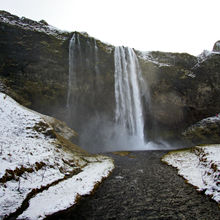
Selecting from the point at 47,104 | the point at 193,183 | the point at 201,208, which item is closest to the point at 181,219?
the point at 201,208

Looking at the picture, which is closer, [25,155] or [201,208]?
[201,208]

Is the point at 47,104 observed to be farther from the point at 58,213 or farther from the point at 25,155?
the point at 58,213

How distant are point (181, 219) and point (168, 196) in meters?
1.54

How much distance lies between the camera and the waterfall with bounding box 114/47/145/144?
93.3 ft

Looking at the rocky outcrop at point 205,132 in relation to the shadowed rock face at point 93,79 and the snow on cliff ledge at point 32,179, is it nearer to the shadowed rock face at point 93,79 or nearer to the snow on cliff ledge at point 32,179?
the shadowed rock face at point 93,79

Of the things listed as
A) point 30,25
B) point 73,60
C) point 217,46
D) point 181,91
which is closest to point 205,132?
point 181,91

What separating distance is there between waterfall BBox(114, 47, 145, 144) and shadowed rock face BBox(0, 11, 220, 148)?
128 centimetres

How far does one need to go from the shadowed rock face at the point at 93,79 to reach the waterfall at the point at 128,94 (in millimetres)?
1277

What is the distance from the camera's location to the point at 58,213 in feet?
13.8

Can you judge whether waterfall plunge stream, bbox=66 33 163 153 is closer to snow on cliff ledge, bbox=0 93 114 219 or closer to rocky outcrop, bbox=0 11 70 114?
rocky outcrop, bbox=0 11 70 114

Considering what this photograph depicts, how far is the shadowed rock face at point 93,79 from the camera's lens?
22844 mm

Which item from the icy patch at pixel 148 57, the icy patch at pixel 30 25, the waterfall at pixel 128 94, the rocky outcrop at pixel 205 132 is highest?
the icy patch at pixel 30 25

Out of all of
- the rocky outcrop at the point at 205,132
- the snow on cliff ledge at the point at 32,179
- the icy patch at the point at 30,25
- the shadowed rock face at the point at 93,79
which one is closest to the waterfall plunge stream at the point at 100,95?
the shadowed rock face at the point at 93,79

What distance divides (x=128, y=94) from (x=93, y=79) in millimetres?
7622
